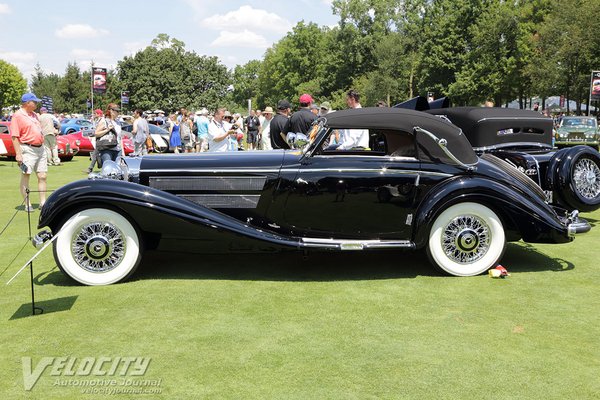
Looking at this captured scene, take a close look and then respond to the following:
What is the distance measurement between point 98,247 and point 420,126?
10.9 feet

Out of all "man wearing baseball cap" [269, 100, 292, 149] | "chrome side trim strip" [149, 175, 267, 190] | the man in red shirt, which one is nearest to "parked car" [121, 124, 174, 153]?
"man wearing baseball cap" [269, 100, 292, 149]

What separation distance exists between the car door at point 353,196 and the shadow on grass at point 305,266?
471mm

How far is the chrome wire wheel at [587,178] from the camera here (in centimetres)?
603

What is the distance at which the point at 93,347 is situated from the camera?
3607 mm

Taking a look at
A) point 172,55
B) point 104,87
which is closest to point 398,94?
point 172,55

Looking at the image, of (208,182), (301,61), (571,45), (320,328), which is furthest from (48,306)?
(301,61)

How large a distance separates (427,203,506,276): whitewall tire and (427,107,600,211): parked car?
134 cm

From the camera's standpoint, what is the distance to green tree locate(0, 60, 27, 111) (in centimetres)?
7256

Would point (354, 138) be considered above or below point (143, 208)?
above

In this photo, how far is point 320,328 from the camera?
3.96m

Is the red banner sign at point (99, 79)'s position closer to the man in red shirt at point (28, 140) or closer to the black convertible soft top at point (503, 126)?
the man in red shirt at point (28, 140)

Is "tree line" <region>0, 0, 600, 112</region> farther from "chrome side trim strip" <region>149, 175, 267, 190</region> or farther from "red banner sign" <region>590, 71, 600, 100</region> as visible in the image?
"chrome side trim strip" <region>149, 175, 267, 190</region>

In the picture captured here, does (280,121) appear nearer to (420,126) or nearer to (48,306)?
(420,126)

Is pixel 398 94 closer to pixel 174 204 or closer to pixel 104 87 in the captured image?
pixel 104 87
